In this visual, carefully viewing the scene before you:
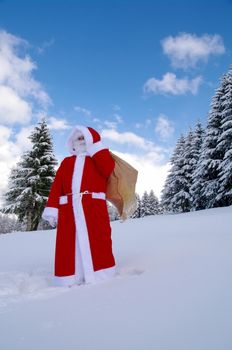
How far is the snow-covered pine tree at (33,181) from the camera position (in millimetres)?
22094

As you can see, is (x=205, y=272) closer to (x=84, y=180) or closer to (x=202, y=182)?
(x=84, y=180)

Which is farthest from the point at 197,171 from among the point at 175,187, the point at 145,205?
the point at 145,205

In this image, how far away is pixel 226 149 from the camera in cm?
2120

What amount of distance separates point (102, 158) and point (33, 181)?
62.2 feet

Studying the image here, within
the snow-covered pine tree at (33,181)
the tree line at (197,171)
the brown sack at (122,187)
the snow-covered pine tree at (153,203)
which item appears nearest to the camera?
the brown sack at (122,187)

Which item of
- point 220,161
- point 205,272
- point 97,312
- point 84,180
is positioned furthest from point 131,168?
point 220,161

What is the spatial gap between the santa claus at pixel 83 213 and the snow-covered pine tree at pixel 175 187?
2472 centimetres

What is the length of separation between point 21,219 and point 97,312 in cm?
2255

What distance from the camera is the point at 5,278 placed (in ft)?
11.5

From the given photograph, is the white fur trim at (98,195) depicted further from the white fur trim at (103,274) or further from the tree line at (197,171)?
the tree line at (197,171)

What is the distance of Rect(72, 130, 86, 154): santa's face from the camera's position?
4.04 m

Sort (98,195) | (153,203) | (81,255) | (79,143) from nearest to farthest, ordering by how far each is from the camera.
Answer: (81,255), (98,195), (79,143), (153,203)

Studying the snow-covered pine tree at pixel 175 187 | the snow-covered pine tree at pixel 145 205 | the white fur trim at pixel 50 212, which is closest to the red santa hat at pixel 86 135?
the white fur trim at pixel 50 212

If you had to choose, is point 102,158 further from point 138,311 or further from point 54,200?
point 138,311
